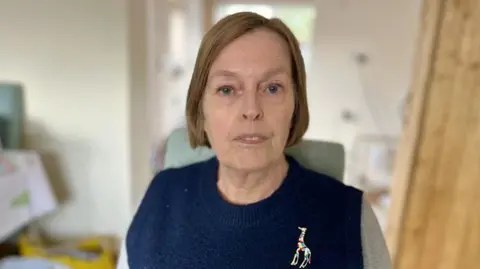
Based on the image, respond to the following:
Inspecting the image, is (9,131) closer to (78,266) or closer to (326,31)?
(78,266)

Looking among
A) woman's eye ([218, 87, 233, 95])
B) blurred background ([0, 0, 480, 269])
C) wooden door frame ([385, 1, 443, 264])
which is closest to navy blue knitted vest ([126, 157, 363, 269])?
woman's eye ([218, 87, 233, 95])

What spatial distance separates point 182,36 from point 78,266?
2181 millimetres

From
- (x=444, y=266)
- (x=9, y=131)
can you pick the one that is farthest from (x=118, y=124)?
(x=444, y=266)

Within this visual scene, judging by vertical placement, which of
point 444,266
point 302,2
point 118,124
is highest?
point 302,2

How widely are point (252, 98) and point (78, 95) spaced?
1.16 m

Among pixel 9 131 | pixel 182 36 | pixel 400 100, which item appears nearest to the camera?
pixel 9 131

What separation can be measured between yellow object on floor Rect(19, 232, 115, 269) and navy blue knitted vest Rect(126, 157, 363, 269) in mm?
703

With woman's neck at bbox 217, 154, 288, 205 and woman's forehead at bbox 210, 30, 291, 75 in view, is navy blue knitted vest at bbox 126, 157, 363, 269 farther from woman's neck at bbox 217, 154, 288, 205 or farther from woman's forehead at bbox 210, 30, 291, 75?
woman's forehead at bbox 210, 30, 291, 75

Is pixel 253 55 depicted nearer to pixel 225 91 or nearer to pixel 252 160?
pixel 225 91

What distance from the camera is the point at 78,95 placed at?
5.90 feet

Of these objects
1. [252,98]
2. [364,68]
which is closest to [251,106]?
[252,98]

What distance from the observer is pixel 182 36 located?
3406mm

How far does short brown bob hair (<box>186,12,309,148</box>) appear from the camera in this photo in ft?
2.87

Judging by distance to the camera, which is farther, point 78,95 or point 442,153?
point 78,95
